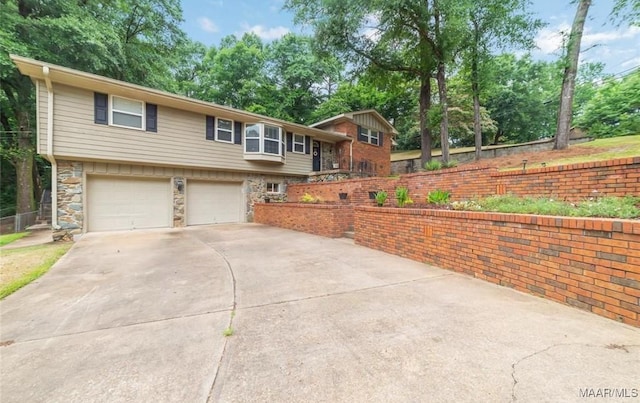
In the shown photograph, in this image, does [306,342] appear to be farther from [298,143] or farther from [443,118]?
[298,143]

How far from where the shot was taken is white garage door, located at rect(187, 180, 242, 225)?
1052 cm

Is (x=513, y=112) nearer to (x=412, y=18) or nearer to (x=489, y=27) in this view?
(x=489, y=27)

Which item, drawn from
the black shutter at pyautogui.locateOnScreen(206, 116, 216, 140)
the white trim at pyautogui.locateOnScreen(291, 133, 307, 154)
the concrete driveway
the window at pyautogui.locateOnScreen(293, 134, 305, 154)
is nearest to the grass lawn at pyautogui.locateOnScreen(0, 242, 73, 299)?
the concrete driveway

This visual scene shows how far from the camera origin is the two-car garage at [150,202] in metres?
8.54

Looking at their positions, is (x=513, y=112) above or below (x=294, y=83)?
below

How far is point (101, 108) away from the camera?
8.12 meters

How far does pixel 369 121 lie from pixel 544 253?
14.7m

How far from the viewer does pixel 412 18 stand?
34.1ft

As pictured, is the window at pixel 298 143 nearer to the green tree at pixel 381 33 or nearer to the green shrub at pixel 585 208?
the green tree at pixel 381 33

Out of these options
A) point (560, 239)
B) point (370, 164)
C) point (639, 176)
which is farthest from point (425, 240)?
point (370, 164)

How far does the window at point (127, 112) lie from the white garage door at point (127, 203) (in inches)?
76.8

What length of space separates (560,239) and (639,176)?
2.30 meters

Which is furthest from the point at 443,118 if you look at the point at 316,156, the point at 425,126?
the point at 316,156

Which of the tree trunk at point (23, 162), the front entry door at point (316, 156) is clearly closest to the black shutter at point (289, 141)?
the front entry door at point (316, 156)
